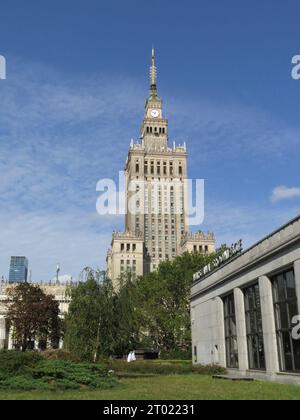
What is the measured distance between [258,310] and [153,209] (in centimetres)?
14345

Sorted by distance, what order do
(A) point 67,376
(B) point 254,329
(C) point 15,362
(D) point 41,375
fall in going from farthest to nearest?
1. (B) point 254,329
2. (C) point 15,362
3. (D) point 41,375
4. (A) point 67,376

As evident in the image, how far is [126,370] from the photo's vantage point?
3869 cm

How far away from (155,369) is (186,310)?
113 ft

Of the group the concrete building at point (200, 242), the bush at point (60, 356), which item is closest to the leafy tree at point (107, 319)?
the bush at point (60, 356)

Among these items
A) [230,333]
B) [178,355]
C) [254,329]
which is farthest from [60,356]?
[178,355]

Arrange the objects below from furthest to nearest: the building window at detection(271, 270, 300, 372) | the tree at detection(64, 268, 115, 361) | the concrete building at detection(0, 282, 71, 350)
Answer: the concrete building at detection(0, 282, 71, 350) → the tree at detection(64, 268, 115, 361) → the building window at detection(271, 270, 300, 372)

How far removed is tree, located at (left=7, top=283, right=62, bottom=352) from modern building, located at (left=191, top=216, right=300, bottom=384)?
148 ft

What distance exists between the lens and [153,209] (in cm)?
17525

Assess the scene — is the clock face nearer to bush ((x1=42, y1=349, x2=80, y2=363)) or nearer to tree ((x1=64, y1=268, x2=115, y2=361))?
tree ((x1=64, y1=268, x2=115, y2=361))

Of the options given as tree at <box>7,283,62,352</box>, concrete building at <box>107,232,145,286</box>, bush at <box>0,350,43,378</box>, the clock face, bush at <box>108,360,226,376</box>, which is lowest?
bush at <box>108,360,226,376</box>

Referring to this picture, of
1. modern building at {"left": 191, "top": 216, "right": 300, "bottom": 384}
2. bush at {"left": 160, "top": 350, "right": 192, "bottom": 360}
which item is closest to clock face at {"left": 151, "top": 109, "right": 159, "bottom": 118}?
bush at {"left": 160, "top": 350, "right": 192, "bottom": 360}

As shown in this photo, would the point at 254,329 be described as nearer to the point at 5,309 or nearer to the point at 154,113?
the point at 5,309

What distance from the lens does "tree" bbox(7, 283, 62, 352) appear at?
82500 millimetres
